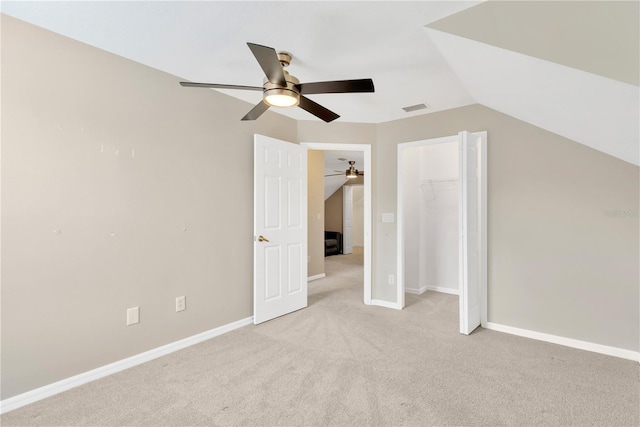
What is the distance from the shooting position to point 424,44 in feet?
6.90

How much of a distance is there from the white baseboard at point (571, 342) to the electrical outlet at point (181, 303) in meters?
3.01

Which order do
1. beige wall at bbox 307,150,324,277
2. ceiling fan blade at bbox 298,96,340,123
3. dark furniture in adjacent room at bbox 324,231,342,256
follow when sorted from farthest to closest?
dark furniture in adjacent room at bbox 324,231,342,256 < beige wall at bbox 307,150,324,277 < ceiling fan blade at bbox 298,96,340,123

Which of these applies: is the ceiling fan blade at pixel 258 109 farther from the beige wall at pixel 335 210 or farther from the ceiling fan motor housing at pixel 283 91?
the beige wall at pixel 335 210

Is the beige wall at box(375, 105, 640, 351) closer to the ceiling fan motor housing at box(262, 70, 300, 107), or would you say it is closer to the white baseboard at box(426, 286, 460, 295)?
the white baseboard at box(426, 286, 460, 295)

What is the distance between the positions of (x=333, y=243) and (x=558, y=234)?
581 cm

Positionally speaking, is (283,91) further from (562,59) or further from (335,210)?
(335,210)

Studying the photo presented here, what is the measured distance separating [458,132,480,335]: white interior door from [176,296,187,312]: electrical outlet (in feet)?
8.56

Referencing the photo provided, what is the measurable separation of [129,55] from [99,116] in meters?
0.53

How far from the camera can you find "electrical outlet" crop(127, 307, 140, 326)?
2400 millimetres

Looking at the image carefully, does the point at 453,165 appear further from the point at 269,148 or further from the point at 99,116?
the point at 99,116

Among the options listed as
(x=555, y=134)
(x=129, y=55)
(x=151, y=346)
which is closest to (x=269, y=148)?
(x=129, y=55)

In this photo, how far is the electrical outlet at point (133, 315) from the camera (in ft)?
7.88

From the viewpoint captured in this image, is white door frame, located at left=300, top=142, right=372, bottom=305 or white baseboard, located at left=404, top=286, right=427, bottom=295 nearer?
white door frame, located at left=300, top=142, right=372, bottom=305

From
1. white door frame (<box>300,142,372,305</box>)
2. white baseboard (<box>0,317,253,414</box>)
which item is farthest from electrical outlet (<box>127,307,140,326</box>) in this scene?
white door frame (<box>300,142,372,305</box>)
